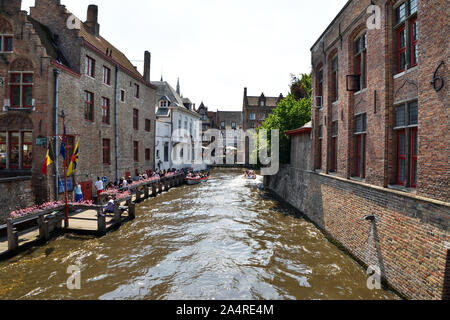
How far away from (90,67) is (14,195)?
33.4ft

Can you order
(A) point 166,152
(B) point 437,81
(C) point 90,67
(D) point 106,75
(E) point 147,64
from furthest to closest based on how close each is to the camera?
(A) point 166,152, (E) point 147,64, (D) point 106,75, (C) point 90,67, (B) point 437,81

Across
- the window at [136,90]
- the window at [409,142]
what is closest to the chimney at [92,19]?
the window at [136,90]

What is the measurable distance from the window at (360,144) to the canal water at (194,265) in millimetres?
3254

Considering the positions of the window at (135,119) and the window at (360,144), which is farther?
the window at (135,119)

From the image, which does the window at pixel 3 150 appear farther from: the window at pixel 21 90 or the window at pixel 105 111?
the window at pixel 105 111

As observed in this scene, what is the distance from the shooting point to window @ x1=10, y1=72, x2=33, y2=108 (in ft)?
43.6

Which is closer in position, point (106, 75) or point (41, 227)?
point (41, 227)

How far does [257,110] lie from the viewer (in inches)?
2589

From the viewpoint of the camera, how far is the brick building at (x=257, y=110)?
2576 inches

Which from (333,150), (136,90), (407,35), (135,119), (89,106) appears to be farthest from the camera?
(136,90)

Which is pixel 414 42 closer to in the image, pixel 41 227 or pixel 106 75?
pixel 41 227

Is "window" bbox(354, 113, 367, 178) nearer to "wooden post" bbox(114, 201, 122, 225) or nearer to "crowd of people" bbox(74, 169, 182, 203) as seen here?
"wooden post" bbox(114, 201, 122, 225)

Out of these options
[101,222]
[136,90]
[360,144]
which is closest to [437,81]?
[360,144]
